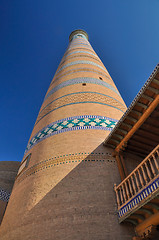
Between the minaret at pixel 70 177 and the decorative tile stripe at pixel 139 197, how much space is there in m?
0.20

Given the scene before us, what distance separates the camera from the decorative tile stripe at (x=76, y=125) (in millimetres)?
5180

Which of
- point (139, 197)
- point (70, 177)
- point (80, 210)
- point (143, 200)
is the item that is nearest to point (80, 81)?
point (70, 177)

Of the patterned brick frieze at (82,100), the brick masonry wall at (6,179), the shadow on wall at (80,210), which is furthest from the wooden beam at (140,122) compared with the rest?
the brick masonry wall at (6,179)

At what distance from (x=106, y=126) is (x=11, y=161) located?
4771 millimetres

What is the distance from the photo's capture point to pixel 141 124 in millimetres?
3984

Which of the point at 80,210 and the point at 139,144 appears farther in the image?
the point at 139,144

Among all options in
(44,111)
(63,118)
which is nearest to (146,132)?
(63,118)

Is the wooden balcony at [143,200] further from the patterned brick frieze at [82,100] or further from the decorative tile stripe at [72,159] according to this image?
the patterned brick frieze at [82,100]

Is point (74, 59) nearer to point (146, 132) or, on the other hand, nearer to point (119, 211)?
Answer: point (146, 132)

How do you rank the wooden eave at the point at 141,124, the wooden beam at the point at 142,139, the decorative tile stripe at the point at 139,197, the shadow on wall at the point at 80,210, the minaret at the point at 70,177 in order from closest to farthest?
the decorative tile stripe at the point at 139,197, the shadow on wall at the point at 80,210, the minaret at the point at 70,177, the wooden eave at the point at 141,124, the wooden beam at the point at 142,139

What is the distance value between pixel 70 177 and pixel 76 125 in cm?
151

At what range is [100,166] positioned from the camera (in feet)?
13.9

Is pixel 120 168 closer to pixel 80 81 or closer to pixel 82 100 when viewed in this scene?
pixel 82 100

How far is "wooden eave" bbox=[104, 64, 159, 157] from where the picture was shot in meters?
3.61
